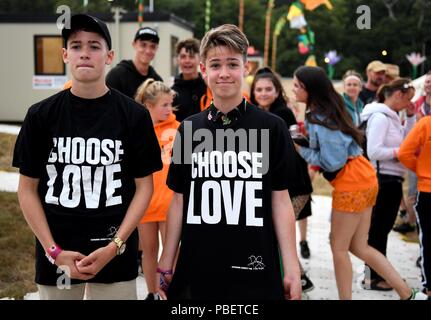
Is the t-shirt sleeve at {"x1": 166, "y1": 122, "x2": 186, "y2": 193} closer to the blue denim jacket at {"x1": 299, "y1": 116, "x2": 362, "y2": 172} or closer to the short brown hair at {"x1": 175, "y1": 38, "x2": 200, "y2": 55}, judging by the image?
the blue denim jacket at {"x1": 299, "y1": 116, "x2": 362, "y2": 172}

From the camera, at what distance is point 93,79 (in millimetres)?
2209

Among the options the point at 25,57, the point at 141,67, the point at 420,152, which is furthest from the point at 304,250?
the point at 25,57

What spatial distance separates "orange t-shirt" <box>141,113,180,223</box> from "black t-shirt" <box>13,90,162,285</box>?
1.34 m

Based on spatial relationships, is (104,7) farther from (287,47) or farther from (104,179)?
(104,179)

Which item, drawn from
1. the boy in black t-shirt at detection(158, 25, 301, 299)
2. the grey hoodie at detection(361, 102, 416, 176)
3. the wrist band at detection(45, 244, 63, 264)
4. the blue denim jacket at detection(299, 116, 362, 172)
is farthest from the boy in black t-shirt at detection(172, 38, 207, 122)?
the wrist band at detection(45, 244, 63, 264)

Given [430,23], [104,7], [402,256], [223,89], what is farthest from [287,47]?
[223,89]

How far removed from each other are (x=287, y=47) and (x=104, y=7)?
50.4 feet

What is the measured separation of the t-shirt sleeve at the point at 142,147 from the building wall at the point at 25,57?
12635mm

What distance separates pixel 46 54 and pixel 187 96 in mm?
11828

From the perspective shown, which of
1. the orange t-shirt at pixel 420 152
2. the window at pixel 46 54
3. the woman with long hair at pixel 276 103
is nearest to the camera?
the orange t-shirt at pixel 420 152

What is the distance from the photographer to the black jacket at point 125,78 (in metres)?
4.15

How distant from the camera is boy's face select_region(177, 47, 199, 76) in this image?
4.26 meters

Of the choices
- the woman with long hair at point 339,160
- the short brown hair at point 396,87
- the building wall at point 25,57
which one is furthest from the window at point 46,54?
the woman with long hair at point 339,160

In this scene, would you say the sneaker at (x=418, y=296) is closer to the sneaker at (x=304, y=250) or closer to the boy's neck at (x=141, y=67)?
the sneaker at (x=304, y=250)
